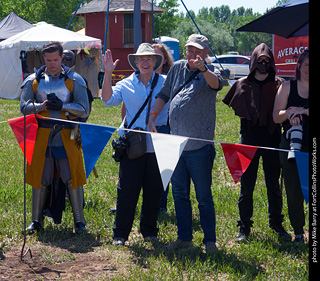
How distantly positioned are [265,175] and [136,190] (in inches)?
51.2

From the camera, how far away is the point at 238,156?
4.38 meters

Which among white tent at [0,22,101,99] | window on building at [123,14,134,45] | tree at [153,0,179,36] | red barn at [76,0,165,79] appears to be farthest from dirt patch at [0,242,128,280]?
tree at [153,0,179,36]

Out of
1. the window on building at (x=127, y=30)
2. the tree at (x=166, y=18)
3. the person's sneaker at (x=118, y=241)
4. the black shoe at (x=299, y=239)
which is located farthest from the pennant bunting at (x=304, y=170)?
the tree at (x=166, y=18)

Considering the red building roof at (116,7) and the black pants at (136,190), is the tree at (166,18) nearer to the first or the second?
the red building roof at (116,7)

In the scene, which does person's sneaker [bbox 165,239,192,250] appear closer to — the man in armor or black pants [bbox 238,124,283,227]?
black pants [bbox 238,124,283,227]

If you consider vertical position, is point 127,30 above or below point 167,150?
above

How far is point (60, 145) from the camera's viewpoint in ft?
17.2

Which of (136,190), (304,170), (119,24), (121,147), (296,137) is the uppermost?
(119,24)

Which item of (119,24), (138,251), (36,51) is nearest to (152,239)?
(138,251)

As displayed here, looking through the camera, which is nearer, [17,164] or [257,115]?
[257,115]

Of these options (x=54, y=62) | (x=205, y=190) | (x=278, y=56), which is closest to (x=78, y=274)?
(x=205, y=190)

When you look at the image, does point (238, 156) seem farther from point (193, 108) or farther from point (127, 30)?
point (127, 30)

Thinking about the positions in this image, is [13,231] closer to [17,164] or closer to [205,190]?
[205,190]

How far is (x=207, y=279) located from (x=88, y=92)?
240 cm
